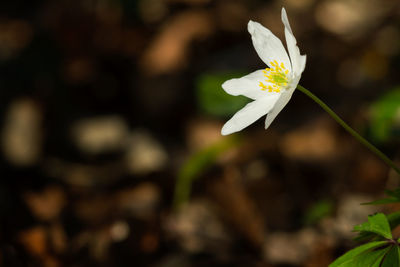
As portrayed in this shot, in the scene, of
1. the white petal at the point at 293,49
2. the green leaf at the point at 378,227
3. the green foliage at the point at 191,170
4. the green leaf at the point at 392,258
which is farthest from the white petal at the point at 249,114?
the green foliage at the point at 191,170

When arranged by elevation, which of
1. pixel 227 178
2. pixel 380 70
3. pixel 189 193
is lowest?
pixel 189 193

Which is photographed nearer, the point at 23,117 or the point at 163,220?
the point at 163,220

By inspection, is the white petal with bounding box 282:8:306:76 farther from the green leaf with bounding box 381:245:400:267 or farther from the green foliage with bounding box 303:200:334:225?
the green foliage with bounding box 303:200:334:225

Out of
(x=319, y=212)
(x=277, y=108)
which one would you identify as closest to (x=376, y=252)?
(x=277, y=108)

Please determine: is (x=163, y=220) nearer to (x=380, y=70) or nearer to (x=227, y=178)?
(x=227, y=178)

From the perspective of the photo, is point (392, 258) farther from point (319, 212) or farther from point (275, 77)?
point (319, 212)

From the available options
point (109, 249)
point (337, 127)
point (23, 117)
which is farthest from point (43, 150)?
point (337, 127)

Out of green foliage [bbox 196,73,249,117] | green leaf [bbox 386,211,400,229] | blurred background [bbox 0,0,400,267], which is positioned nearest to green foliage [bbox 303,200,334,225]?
blurred background [bbox 0,0,400,267]
